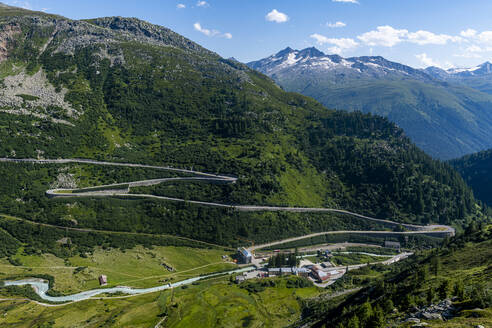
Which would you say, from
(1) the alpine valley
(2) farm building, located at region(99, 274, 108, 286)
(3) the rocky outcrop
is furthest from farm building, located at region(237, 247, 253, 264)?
(3) the rocky outcrop

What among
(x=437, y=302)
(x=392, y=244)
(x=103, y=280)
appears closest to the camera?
(x=437, y=302)

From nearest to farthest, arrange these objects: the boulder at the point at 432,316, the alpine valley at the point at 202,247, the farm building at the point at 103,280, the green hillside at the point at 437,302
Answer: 1. the green hillside at the point at 437,302
2. the boulder at the point at 432,316
3. the alpine valley at the point at 202,247
4. the farm building at the point at 103,280

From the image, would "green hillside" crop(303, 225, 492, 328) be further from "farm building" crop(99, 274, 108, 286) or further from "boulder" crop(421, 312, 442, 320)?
"farm building" crop(99, 274, 108, 286)

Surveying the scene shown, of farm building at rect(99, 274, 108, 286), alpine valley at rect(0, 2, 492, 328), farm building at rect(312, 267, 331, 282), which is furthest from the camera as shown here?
farm building at rect(312, 267, 331, 282)

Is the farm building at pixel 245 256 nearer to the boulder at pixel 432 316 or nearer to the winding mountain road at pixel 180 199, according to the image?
the winding mountain road at pixel 180 199

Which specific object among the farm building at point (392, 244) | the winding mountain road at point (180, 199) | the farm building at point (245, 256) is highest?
the winding mountain road at point (180, 199)

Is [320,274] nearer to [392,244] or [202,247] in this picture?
[202,247]

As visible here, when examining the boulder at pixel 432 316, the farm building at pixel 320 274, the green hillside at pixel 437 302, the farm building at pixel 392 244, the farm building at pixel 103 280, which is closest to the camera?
the green hillside at pixel 437 302

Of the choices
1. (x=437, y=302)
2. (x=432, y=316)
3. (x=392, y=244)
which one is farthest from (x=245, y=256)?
(x=432, y=316)

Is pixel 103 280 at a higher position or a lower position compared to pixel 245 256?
higher

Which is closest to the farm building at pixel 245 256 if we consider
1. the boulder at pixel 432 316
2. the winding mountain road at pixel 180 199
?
the winding mountain road at pixel 180 199

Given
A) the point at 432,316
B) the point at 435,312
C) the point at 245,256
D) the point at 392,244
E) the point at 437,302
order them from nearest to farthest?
the point at 432,316 → the point at 435,312 → the point at 437,302 → the point at 245,256 → the point at 392,244
